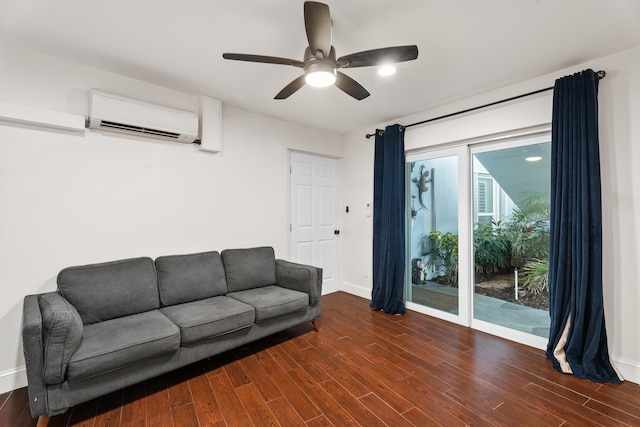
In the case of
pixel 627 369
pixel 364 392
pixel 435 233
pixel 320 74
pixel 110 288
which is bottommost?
pixel 364 392

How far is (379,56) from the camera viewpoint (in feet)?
5.99

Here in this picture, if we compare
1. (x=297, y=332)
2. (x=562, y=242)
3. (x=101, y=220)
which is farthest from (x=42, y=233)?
(x=562, y=242)

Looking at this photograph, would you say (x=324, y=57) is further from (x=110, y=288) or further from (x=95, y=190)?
(x=110, y=288)

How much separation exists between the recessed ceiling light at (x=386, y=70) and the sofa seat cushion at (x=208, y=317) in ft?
7.86

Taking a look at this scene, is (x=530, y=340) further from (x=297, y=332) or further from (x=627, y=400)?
(x=297, y=332)

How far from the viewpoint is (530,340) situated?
112 inches

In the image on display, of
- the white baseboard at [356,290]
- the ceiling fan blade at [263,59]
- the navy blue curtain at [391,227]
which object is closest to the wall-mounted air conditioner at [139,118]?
the ceiling fan blade at [263,59]

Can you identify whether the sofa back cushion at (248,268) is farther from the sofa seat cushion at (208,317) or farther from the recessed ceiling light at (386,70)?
the recessed ceiling light at (386,70)

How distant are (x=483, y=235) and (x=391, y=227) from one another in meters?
1.05

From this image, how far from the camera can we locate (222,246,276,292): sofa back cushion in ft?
10.3

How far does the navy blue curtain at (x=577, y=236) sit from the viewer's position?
2.31 m

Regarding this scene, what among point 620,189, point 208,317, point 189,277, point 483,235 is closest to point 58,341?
point 208,317

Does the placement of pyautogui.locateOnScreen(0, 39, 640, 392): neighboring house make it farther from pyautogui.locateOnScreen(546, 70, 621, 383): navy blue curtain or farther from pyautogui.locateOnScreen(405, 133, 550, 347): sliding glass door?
pyautogui.locateOnScreen(405, 133, 550, 347): sliding glass door

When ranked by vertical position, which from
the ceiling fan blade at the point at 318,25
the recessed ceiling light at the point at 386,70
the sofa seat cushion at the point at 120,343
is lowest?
the sofa seat cushion at the point at 120,343
